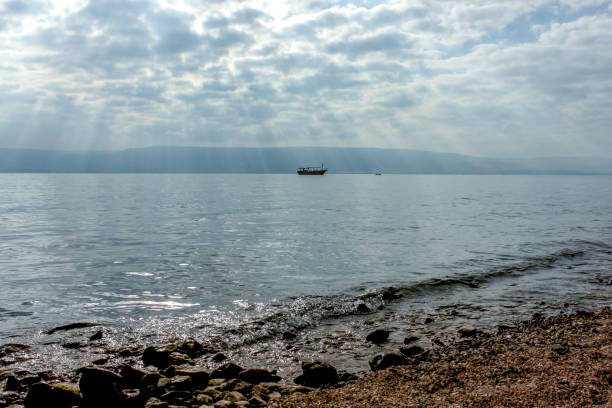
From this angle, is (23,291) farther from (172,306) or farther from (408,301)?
(408,301)

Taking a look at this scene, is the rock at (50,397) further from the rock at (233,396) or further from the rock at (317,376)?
the rock at (317,376)

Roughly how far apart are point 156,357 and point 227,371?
1.85 meters

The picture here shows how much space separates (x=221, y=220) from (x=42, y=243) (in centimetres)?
1591

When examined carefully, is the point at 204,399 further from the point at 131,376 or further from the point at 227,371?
the point at 131,376

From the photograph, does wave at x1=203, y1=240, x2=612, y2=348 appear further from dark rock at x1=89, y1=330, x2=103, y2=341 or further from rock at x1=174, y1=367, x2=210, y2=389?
dark rock at x1=89, y1=330, x2=103, y2=341

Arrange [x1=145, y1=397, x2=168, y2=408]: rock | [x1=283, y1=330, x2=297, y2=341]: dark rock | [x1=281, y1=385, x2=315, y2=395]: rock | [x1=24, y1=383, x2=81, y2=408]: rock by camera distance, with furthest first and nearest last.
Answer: [x1=283, y1=330, x2=297, y2=341]: dark rock, [x1=281, y1=385, x2=315, y2=395]: rock, [x1=24, y1=383, x2=81, y2=408]: rock, [x1=145, y1=397, x2=168, y2=408]: rock

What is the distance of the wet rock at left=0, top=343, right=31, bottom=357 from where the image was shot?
9508 mm

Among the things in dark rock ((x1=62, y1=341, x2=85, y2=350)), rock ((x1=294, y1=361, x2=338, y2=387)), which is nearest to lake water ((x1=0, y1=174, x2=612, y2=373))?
dark rock ((x1=62, y1=341, x2=85, y2=350))

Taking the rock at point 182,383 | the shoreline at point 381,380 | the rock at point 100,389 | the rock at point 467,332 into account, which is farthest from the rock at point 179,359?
the rock at point 467,332

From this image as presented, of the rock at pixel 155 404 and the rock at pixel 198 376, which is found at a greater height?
the rock at pixel 155 404

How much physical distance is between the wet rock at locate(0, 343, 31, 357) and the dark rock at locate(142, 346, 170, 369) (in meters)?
3.11

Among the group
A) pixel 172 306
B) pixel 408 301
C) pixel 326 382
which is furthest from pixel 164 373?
pixel 408 301

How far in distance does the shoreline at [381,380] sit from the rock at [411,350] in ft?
0.08

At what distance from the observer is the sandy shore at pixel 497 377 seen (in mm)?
6352
